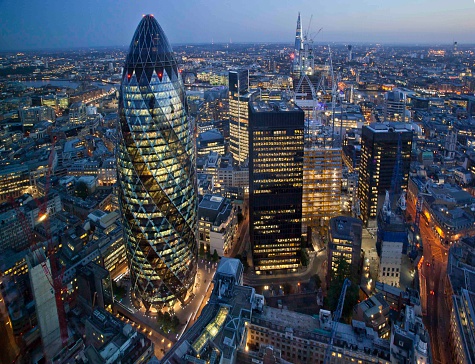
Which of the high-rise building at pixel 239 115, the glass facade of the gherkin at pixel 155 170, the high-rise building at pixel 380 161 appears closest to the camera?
the glass facade of the gherkin at pixel 155 170

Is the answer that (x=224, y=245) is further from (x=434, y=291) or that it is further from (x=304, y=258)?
(x=434, y=291)

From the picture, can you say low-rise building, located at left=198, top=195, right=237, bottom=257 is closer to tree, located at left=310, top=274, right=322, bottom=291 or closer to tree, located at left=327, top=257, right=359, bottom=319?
tree, located at left=310, top=274, right=322, bottom=291

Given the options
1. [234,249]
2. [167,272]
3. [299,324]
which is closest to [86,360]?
[167,272]

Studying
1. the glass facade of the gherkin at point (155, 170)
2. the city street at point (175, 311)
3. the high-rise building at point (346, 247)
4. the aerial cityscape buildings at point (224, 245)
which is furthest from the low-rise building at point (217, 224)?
the high-rise building at point (346, 247)

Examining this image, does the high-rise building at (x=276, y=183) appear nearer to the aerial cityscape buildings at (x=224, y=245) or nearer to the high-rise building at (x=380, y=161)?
the aerial cityscape buildings at (x=224, y=245)

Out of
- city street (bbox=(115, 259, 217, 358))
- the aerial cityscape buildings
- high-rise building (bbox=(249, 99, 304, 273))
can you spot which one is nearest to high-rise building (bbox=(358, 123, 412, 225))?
the aerial cityscape buildings

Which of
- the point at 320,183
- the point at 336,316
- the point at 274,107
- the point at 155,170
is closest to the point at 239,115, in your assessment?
the point at 320,183

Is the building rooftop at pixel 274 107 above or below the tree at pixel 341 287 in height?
above

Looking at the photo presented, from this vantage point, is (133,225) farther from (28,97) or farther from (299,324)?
(28,97)
